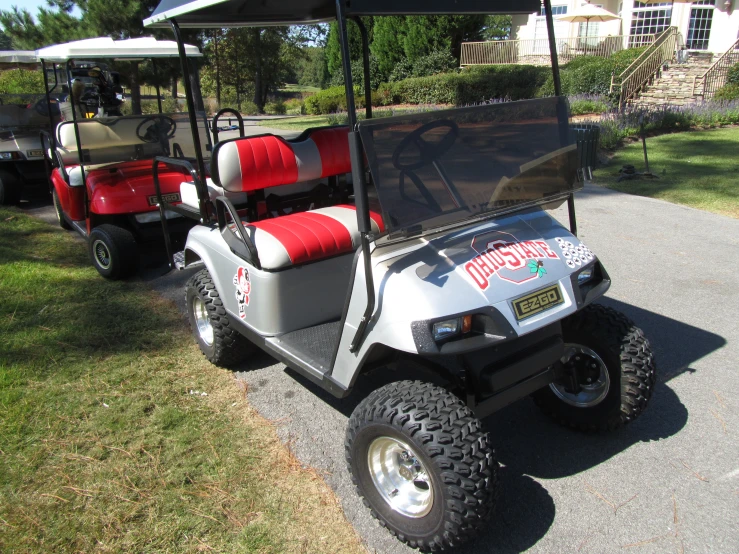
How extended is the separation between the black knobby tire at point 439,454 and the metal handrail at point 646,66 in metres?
15.8

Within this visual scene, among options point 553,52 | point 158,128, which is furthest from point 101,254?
point 553,52

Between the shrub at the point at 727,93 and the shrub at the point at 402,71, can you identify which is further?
the shrub at the point at 402,71

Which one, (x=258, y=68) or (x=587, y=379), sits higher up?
(x=258, y=68)

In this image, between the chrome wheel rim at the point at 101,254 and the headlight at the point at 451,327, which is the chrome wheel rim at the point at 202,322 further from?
the headlight at the point at 451,327

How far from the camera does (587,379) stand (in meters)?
2.80

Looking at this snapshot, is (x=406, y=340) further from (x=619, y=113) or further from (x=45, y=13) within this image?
(x=45, y=13)

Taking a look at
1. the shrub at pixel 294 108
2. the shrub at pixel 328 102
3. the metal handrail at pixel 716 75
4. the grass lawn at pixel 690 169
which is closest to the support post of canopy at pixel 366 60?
the grass lawn at pixel 690 169

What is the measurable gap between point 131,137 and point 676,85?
16011mm

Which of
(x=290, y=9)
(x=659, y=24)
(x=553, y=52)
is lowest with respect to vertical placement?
(x=553, y=52)

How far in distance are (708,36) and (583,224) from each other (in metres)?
19.3

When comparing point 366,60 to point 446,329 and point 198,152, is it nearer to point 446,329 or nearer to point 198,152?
point 198,152

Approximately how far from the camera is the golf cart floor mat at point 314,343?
2.72 m

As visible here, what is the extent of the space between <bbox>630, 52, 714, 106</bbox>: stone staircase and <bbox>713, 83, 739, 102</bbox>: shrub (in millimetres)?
418

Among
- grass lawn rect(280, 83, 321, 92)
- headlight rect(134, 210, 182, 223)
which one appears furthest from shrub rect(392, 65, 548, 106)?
grass lawn rect(280, 83, 321, 92)
